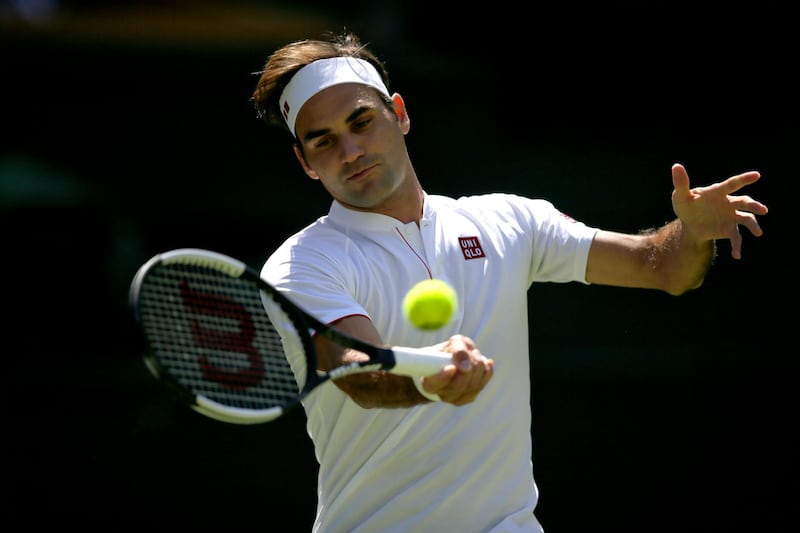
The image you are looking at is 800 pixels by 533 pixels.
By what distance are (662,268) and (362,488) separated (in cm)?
86

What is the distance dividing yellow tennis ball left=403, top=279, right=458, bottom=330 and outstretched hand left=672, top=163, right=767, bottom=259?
0.67m

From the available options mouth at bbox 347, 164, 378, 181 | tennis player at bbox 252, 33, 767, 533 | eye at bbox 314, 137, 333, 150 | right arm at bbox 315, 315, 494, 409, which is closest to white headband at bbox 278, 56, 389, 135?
tennis player at bbox 252, 33, 767, 533

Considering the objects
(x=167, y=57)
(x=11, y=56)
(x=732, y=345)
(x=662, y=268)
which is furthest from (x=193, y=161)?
(x=662, y=268)

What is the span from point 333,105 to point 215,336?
25.1 inches

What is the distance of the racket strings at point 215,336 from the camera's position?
7.48 feet

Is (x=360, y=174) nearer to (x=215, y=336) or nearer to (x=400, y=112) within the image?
(x=400, y=112)

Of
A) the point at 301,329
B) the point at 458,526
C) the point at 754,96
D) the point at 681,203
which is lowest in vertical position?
the point at 458,526

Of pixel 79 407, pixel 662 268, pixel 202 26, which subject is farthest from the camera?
pixel 202 26

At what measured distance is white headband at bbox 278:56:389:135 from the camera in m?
2.73

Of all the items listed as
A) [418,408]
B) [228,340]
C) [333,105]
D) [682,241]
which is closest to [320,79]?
[333,105]

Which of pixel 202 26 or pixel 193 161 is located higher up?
pixel 202 26

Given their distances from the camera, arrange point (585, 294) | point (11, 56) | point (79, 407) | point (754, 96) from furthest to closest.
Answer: point (11, 56) → point (754, 96) → point (585, 294) → point (79, 407)

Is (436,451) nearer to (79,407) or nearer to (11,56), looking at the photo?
(79,407)

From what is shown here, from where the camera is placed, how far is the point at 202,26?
6.57 m
